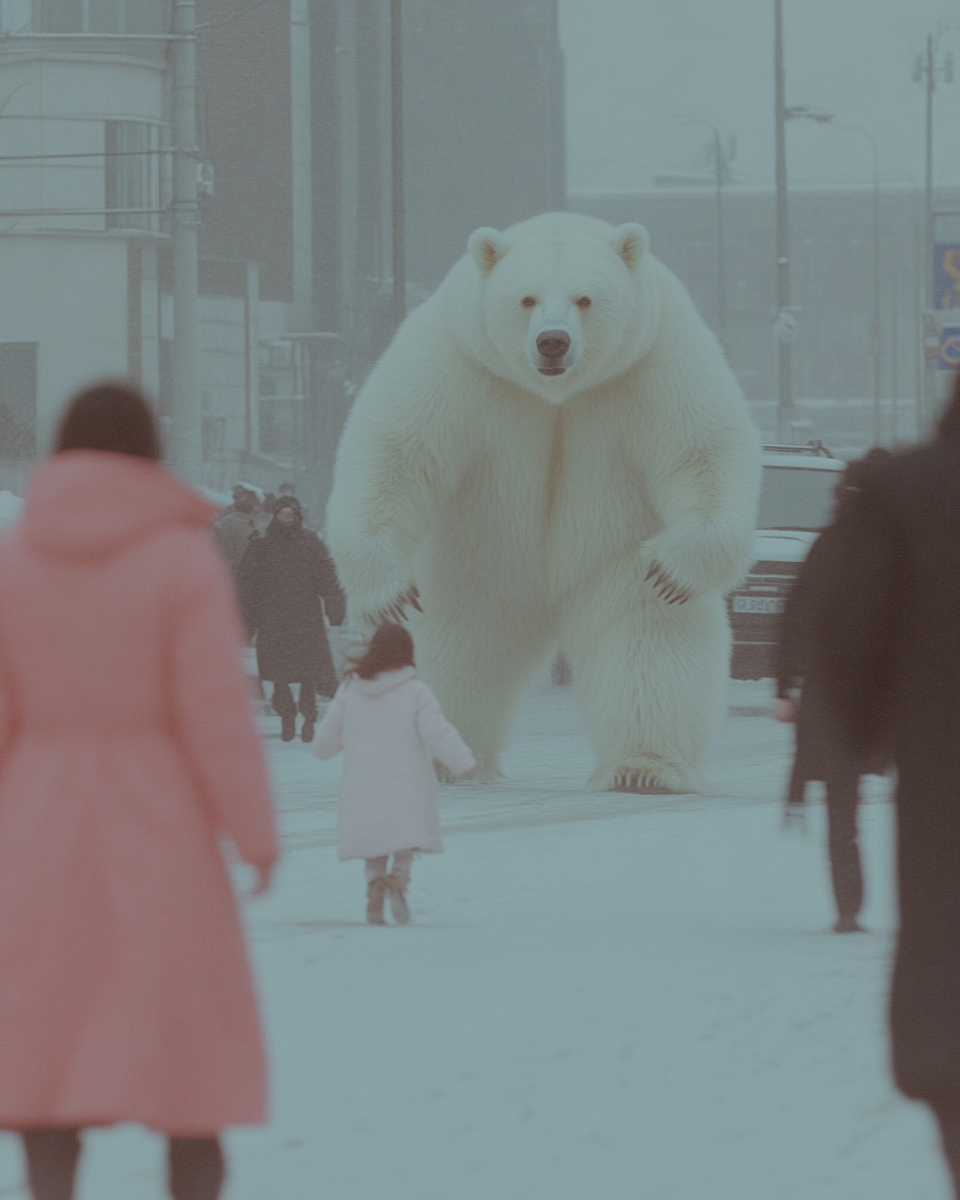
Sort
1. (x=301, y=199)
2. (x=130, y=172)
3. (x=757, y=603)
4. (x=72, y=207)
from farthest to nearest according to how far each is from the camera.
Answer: (x=301, y=199), (x=130, y=172), (x=72, y=207), (x=757, y=603)

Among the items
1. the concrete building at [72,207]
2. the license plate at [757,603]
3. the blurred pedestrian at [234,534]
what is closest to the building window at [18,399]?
the concrete building at [72,207]

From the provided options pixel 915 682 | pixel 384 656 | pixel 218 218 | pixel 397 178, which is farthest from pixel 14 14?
pixel 915 682

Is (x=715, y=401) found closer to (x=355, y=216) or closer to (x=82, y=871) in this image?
(x=82, y=871)

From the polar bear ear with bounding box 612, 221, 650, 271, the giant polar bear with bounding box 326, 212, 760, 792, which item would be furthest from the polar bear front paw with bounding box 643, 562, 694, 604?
the polar bear ear with bounding box 612, 221, 650, 271

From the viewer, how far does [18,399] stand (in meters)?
37.7

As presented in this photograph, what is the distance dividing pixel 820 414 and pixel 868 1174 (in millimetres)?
100341

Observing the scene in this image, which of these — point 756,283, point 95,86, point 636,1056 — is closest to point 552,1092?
point 636,1056

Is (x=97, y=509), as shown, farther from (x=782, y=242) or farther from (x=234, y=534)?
(x=782, y=242)

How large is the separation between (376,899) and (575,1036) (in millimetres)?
1646

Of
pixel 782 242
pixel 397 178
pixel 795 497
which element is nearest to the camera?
pixel 795 497

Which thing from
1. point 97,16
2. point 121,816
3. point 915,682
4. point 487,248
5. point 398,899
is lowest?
point 398,899

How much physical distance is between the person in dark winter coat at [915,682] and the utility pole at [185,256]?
13.2 m

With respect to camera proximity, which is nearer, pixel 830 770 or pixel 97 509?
pixel 97 509

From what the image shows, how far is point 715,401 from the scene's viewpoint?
9.75 m
